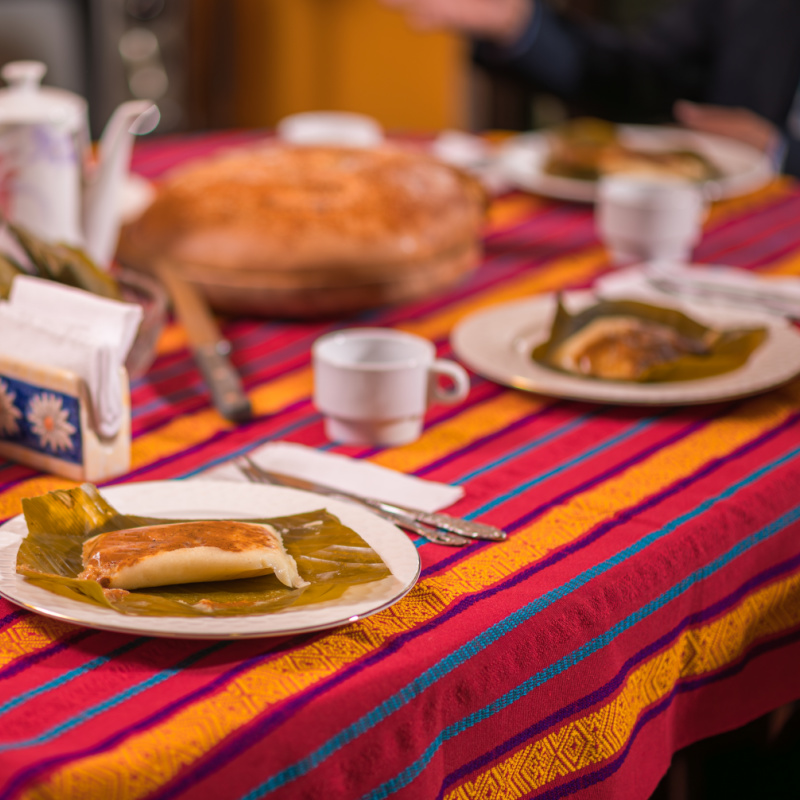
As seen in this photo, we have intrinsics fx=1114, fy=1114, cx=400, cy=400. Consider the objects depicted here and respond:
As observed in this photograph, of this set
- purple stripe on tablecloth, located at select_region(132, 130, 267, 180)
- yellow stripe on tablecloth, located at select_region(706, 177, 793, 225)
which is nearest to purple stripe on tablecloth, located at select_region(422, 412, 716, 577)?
yellow stripe on tablecloth, located at select_region(706, 177, 793, 225)

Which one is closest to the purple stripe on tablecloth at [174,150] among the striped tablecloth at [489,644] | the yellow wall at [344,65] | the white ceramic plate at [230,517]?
the striped tablecloth at [489,644]

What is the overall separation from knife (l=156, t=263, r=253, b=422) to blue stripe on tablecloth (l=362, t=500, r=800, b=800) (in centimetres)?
44

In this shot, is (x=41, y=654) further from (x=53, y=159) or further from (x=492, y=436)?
(x=53, y=159)

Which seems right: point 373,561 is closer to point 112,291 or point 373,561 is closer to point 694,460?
point 694,460

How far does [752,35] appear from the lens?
266 centimetres

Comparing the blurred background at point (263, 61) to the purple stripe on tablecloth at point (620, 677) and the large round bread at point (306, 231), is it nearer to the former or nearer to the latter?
the large round bread at point (306, 231)

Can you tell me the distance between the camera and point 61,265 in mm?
1065

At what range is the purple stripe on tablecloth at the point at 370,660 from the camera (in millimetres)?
598

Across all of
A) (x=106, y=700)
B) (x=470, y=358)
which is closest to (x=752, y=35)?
(x=470, y=358)

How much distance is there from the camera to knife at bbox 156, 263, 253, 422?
1.07 meters

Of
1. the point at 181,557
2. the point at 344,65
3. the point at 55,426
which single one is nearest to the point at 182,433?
the point at 55,426

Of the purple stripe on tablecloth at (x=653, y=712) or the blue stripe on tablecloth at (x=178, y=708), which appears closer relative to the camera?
the blue stripe on tablecloth at (x=178, y=708)

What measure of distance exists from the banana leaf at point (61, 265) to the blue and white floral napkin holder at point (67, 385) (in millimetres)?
100

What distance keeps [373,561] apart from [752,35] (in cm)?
232
